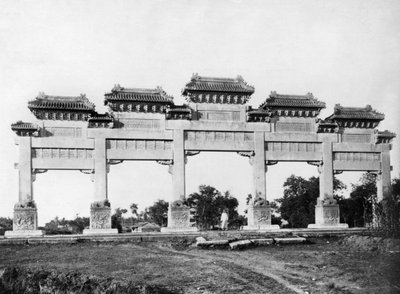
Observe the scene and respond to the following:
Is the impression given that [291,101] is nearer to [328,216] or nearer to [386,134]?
[386,134]

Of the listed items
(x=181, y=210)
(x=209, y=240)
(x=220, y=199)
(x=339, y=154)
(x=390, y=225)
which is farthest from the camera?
(x=220, y=199)

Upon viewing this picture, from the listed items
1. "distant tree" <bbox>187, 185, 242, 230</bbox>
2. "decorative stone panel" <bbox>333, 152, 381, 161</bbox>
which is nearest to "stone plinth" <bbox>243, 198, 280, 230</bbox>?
"decorative stone panel" <bbox>333, 152, 381, 161</bbox>

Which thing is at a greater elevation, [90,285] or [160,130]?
[160,130]

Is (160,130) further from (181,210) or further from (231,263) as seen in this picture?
(231,263)

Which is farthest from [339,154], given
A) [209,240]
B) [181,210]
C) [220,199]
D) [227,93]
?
[220,199]

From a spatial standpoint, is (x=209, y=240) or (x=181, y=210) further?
(x=181, y=210)

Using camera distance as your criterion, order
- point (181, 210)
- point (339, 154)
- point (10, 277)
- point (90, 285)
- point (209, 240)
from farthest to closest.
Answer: point (339, 154), point (181, 210), point (209, 240), point (10, 277), point (90, 285)

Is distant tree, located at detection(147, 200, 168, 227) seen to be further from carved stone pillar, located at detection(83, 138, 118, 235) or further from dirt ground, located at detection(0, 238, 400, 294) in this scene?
dirt ground, located at detection(0, 238, 400, 294)
